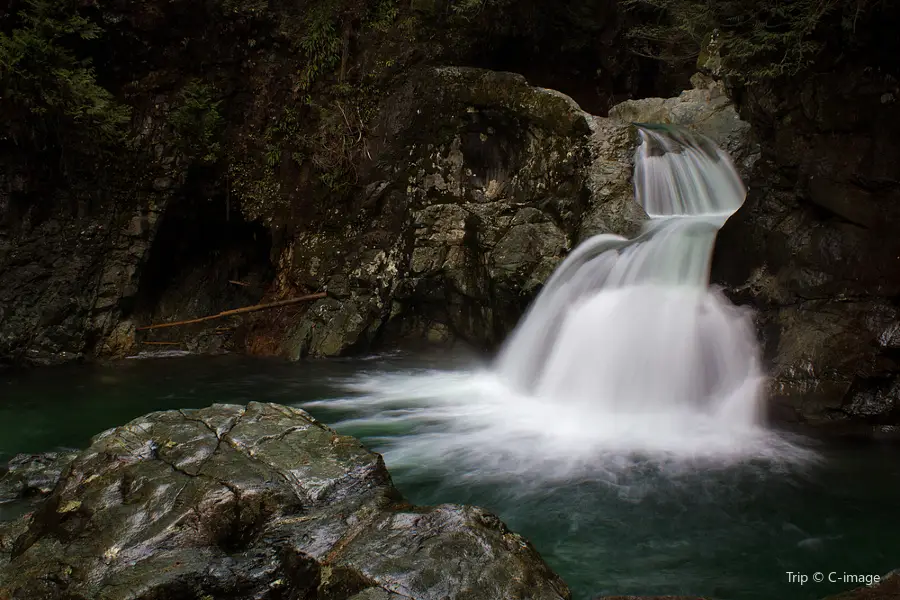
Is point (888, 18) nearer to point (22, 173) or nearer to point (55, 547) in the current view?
point (55, 547)

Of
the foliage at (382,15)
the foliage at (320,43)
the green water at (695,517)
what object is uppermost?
the foliage at (382,15)

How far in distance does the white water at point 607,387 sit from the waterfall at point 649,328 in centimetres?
2

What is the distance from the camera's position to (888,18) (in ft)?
18.3

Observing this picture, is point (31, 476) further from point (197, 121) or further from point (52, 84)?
point (197, 121)

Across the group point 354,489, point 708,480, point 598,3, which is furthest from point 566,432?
point 598,3

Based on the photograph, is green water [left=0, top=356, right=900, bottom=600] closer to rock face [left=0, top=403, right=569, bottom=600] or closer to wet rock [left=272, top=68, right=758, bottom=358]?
rock face [left=0, top=403, right=569, bottom=600]

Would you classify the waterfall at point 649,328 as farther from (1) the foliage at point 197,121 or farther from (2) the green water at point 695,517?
(1) the foliage at point 197,121

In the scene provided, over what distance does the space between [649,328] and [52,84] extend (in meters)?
9.38

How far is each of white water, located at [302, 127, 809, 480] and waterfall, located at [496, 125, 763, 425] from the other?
2cm

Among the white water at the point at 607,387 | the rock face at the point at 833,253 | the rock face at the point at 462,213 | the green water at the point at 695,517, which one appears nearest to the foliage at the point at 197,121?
the rock face at the point at 462,213

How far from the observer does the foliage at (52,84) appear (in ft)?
31.1

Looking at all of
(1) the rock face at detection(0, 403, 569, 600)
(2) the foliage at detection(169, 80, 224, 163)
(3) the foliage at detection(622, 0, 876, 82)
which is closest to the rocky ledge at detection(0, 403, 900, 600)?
(1) the rock face at detection(0, 403, 569, 600)

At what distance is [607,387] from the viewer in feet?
23.9

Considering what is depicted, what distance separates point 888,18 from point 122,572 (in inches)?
276
